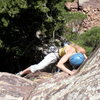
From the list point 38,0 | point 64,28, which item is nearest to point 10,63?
point 64,28

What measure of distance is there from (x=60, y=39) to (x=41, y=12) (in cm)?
126

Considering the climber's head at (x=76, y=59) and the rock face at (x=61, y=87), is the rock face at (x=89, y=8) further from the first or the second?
the rock face at (x=61, y=87)

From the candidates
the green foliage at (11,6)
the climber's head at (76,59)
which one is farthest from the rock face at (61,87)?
the green foliage at (11,6)

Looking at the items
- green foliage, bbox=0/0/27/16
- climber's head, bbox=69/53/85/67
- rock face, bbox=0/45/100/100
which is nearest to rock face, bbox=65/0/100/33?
green foliage, bbox=0/0/27/16

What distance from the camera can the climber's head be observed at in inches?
184

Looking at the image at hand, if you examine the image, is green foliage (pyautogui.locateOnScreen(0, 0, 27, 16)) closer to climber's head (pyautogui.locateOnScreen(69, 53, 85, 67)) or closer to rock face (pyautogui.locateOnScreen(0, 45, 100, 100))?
climber's head (pyautogui.locateOnScreen(69, 53, 85, 67))

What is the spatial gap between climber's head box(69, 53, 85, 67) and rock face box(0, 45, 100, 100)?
55.8 inches

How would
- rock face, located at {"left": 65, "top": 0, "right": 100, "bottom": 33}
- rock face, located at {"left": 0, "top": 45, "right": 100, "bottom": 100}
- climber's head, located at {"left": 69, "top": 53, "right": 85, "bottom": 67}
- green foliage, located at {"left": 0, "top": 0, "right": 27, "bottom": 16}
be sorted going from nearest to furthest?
rock face, located at {"left": 0, "top": 45, "right": 100, "bottom": 100} < climber's head, located at {"left": 69, "top": 53, "right": 85, "bottom": 67} < green foliage, located at {"left": 0, "top": 0, "right": 27, "bottom": 16} < rock face, located at {"left": 65, "top": 0, "right": 100, "bottom": 33}

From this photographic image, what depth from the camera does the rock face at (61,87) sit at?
8.15ft

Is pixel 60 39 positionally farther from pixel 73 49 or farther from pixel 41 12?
pixel 73 49

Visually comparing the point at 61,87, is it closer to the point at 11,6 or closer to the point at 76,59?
the point at 76,59

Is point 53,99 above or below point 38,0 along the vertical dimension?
above

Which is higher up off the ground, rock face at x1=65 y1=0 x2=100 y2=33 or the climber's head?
the climber's head

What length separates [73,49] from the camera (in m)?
5.11
